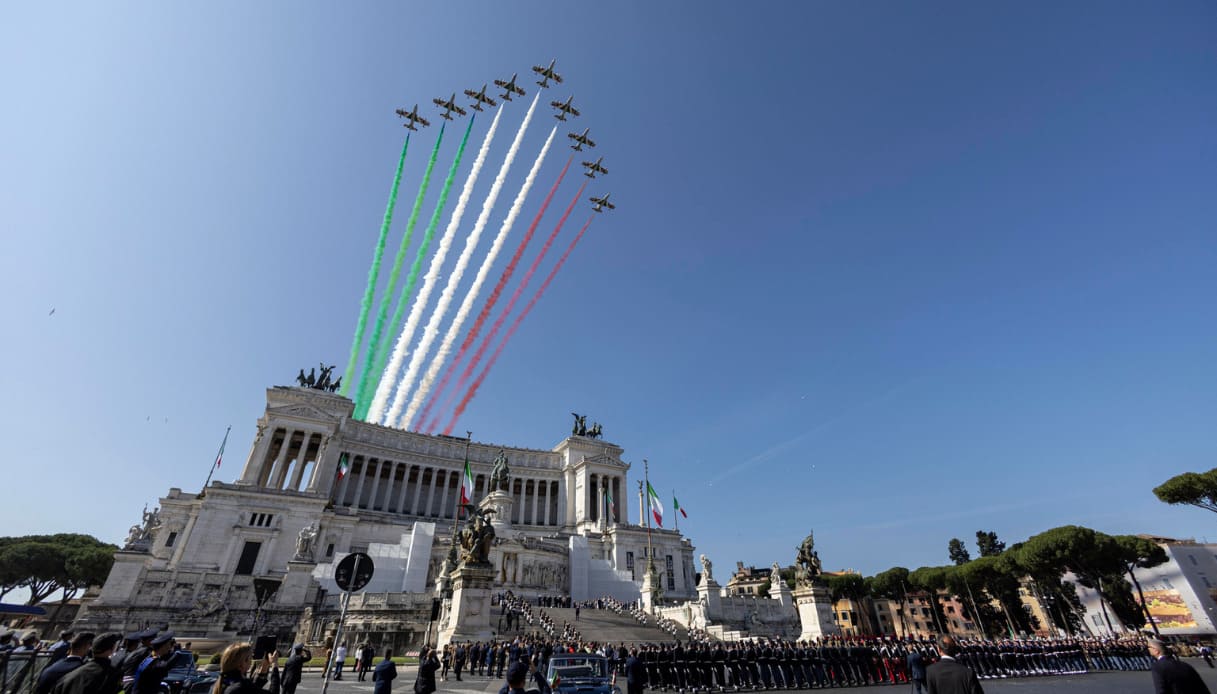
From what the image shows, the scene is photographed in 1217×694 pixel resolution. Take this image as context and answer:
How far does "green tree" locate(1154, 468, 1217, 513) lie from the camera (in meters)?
46.8

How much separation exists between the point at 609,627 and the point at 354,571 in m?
29.0

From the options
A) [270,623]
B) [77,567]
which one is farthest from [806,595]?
[77,567]

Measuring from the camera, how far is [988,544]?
8694 centimetres

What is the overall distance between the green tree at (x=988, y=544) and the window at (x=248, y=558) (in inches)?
3947

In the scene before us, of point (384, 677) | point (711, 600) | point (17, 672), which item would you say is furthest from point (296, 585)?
point (384, 677)

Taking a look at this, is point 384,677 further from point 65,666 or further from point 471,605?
point 471,605

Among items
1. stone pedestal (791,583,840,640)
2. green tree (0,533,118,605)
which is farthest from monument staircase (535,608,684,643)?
green tree (0,533,118,605)

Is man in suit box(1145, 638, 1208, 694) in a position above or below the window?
below

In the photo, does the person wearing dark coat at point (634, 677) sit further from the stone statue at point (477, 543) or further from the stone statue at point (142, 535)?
the stone statue at point (142, 535)

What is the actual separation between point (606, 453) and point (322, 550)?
1601 inches

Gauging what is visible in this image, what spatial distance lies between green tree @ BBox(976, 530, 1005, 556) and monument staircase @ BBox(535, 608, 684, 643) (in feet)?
248

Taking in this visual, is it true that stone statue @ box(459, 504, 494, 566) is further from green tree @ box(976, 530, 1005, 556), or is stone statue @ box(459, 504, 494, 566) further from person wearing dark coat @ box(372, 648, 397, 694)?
green tree @ box(976, 530, 1005, 556)

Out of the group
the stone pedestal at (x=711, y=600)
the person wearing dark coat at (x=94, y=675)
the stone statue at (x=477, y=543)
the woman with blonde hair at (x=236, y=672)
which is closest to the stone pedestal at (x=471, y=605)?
the stone statue at (x=477, y=543)

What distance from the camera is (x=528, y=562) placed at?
1965 inches
